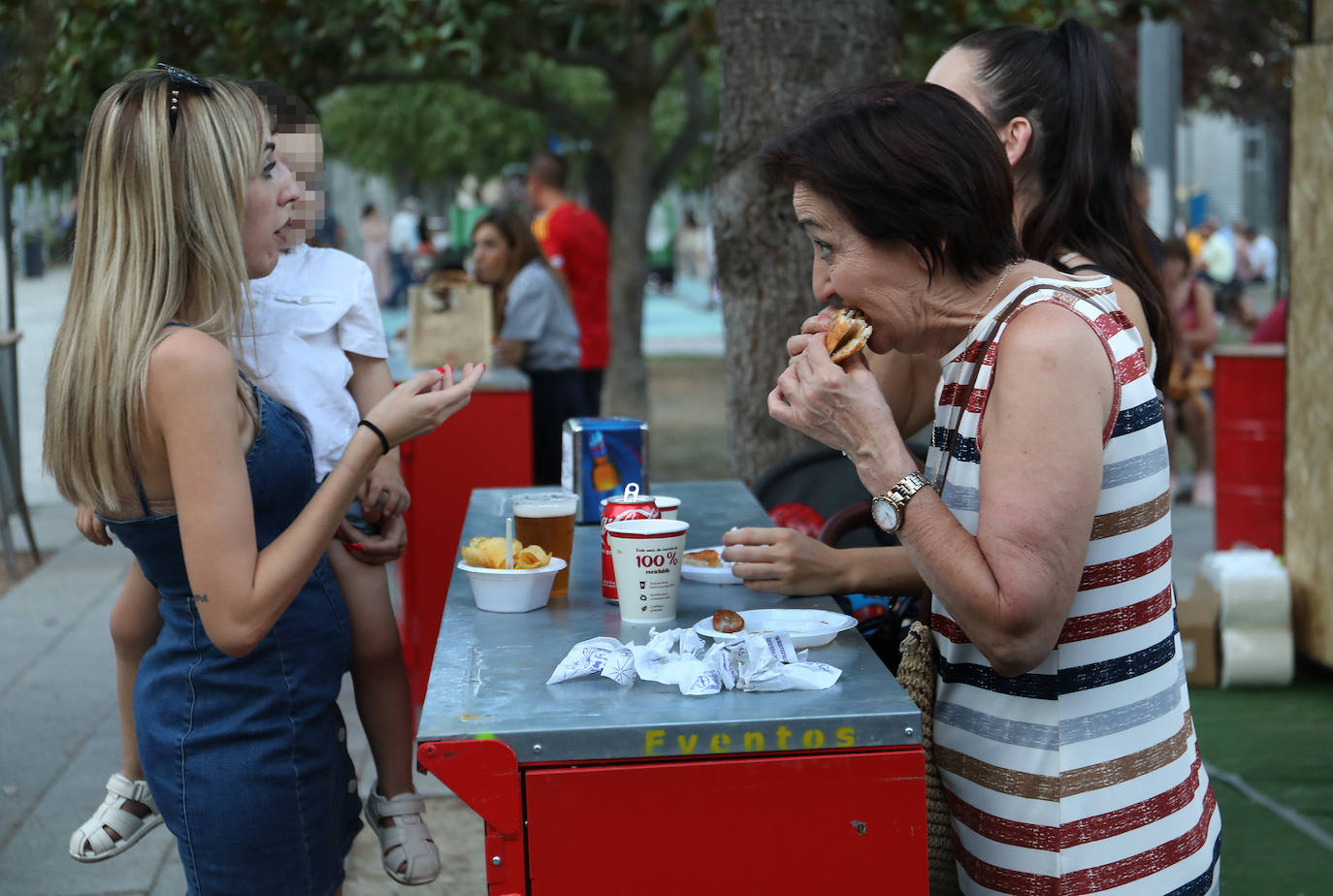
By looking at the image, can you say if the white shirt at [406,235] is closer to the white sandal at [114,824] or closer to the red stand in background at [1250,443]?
the red stand in background at [1250,443]

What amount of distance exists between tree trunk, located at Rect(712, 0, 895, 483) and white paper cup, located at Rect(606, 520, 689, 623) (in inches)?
98.9

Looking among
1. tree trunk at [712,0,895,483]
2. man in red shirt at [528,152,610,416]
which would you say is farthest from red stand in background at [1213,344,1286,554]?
man in red shirt at [528,152,610,416]

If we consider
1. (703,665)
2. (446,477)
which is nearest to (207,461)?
(703,665)

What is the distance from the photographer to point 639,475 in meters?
2.97

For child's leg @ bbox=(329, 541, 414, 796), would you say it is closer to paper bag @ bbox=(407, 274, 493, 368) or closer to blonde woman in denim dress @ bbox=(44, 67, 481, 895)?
blonde woman in denim dress @ bbox=(44, 67, 481, 895)

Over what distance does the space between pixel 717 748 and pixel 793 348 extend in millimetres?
601

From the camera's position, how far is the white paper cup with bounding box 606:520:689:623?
6.99ft

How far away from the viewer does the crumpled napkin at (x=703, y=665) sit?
5.88 feet

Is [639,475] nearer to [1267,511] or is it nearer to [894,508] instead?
[894,508]

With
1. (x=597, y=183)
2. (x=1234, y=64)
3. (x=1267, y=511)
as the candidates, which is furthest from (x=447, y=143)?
(x=1267, y=511)

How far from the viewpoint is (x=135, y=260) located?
2.04 meters

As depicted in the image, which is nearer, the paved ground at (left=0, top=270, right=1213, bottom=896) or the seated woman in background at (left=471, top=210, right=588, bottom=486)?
the paved ground at (left=0, top=270, right=1213, bottom=896)

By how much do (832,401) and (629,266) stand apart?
9679mm

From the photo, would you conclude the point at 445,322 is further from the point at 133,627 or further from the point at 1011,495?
the point at 1011,495
